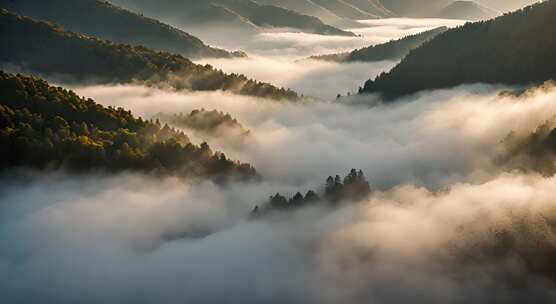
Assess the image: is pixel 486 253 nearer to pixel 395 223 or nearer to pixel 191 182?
pixel 395 223

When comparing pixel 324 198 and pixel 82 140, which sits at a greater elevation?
pixel 82 140

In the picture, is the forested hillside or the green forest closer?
the forested hillside

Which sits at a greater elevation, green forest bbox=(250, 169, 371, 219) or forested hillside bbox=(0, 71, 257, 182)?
forested hillside bbox=(0, 71, 257, 182)

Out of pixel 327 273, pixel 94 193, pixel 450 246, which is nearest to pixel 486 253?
pixel 450 246

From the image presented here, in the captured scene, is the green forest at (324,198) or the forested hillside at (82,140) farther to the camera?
the green forest at (324,198)

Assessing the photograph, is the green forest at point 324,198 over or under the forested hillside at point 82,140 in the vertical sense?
under

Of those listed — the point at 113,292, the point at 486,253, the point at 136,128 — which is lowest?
the point at 113,292

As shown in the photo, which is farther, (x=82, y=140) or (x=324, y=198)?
(x=324, y=198)

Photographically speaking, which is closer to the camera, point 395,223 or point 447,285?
point 447,285
